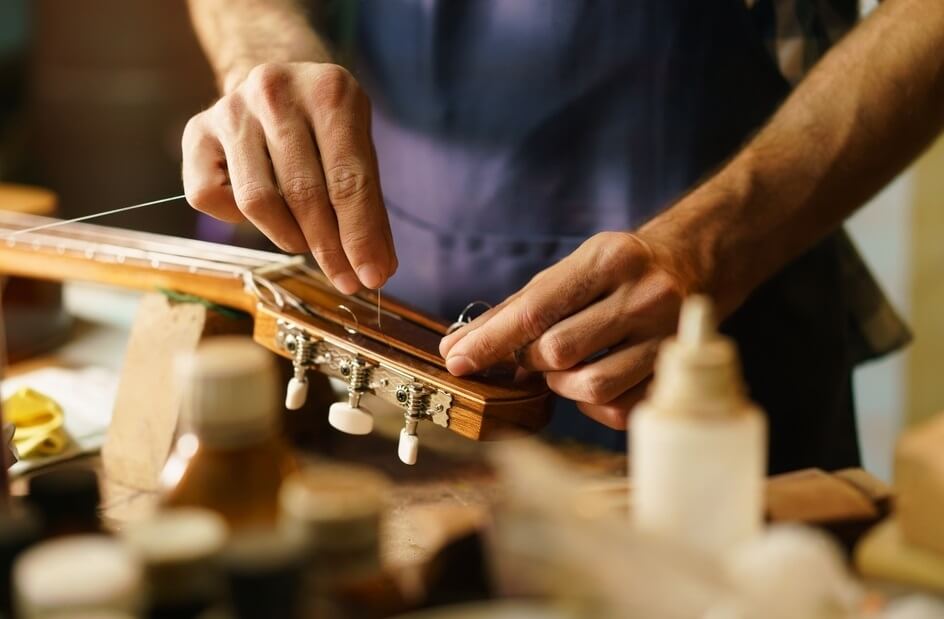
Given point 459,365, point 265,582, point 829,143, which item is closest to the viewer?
point 265,582

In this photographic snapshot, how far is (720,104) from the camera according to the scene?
Result: 1519mm

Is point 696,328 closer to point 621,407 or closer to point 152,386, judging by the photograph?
point 621,407

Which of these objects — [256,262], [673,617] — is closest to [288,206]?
[256,262]

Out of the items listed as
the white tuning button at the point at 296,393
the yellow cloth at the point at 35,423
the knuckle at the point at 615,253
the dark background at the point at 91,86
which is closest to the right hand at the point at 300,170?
the white tuning button at the point at 296,393

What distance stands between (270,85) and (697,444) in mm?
729

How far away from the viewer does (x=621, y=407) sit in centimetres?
116

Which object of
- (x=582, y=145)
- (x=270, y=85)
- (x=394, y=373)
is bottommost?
(x=394, y=373)

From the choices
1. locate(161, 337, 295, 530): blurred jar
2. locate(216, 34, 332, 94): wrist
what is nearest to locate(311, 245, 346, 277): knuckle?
locate(216, 34, 332, 94): wrist

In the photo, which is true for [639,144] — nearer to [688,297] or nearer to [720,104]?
[720,104]

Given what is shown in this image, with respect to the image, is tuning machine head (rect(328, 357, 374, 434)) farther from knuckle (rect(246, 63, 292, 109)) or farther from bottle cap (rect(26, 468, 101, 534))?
bottle cap (rect(26, 468, 101, 534))

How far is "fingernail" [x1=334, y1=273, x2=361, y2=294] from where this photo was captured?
3.77 feet

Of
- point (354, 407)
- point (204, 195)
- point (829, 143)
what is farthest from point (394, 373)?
point (829, 143)

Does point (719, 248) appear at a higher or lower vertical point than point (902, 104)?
lower

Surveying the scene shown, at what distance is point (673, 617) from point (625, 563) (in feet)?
0.12
